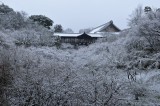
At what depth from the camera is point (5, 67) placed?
7547 millimetres

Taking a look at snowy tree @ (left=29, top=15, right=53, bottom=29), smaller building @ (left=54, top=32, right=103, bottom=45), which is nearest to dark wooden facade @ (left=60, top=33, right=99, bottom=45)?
smaller building @ (left=54, top=32, right=103, bottom=45)

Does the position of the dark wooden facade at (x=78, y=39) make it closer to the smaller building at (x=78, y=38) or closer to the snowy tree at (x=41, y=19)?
the smaller building at (x=78, y=38)

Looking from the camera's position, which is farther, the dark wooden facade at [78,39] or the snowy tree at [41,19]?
the snowy tree at [41,19]

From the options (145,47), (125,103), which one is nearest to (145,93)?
(125,103)

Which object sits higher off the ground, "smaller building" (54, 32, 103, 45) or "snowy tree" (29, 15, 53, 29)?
"snowy tree" (29, 15, 53, 29)

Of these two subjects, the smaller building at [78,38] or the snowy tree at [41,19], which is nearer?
the smaller building at [78,38]

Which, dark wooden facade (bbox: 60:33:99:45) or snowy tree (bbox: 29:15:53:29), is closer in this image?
dark wooden facade (bbox: 60:33:99:45)

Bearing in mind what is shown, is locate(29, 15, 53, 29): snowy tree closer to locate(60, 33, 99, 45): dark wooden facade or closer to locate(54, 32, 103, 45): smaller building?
locate(54, 32, 103, 45): smaller building

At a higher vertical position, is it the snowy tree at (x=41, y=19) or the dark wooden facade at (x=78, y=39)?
the snowy tree at (x=41, y=19)

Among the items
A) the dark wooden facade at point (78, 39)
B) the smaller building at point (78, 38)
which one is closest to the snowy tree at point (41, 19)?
the smaller building at point (78, 38)

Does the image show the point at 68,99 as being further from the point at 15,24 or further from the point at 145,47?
the point at 15,24

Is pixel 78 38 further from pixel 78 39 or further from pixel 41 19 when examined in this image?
pixel 41 19

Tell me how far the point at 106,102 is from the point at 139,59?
7.22 m

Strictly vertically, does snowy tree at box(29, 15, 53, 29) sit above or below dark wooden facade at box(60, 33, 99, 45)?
above
